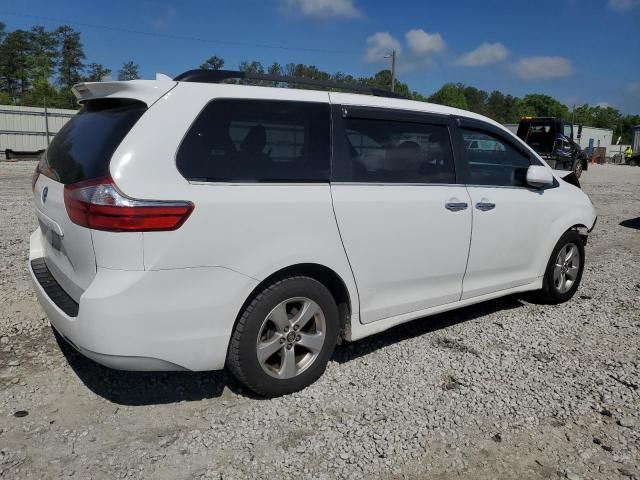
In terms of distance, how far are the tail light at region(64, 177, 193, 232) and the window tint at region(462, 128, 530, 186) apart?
2.35 metres

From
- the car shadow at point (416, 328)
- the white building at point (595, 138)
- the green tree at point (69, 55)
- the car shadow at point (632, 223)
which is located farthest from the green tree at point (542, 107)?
the car shadow at point (416, 328)

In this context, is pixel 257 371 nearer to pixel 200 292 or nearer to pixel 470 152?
pixel 200 292

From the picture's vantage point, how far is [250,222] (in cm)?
281

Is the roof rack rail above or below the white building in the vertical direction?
below

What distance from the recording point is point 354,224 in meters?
3.23

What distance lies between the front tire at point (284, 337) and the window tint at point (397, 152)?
2.56ft

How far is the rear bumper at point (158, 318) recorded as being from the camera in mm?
2547

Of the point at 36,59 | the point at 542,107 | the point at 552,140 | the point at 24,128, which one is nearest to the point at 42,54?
the point at 36,59

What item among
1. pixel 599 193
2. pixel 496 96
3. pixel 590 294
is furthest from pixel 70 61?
pixel 496 96

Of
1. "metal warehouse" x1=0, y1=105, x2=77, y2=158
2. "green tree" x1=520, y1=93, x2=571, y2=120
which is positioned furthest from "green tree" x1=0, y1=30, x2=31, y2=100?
"green tree" x1=520, y1=93, x2=571, y2=120

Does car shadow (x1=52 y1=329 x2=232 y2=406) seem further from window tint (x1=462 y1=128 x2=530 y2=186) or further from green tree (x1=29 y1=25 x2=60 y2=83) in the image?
green tree (x1=29 y1=25 x2=60 y2=83)

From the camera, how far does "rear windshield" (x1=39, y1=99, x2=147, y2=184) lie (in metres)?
2.66

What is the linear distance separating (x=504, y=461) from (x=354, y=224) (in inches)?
60.2

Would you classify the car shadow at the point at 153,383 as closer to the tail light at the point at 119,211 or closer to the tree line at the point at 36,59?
the tail light at the point at 119,211
